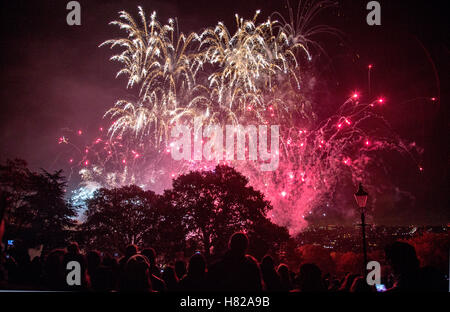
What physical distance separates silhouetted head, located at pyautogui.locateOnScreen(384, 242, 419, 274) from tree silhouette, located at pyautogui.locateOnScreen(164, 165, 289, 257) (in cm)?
1280

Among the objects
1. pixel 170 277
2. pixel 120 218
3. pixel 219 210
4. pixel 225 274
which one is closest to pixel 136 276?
pixel 225 274

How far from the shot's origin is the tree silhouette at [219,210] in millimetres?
17234

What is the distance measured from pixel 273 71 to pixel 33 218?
21.7m

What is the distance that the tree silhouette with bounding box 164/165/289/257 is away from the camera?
17234 millimetres

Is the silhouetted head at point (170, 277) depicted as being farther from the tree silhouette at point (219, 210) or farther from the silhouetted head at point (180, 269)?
the tree silhouette at point (219, 210)

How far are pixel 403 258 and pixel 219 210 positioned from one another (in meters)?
14.2

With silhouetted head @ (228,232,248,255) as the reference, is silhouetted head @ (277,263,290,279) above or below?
below

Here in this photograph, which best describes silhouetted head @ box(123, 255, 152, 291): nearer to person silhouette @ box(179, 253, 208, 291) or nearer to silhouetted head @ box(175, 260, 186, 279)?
person silhouette @ box(179, 253, 208, 291)

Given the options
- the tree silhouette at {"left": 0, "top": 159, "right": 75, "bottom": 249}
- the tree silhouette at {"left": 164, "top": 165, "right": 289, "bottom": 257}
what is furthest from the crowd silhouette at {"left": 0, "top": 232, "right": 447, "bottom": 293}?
the tree silhouette at {"left": 0, "top": 159, "right": 75, "bottom": 249}

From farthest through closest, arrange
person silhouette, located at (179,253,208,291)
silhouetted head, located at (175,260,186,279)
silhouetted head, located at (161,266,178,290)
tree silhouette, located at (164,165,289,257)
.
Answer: tree silhouette, located at (164,165,289,257)
silhouetted head, located at (175,260,186,279)
silhouetted head, located at (161,266,178,290)
person silhouette, located at (179,253,208,291)

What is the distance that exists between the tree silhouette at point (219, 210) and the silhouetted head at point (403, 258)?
42.0ft

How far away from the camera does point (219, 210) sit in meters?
18.0

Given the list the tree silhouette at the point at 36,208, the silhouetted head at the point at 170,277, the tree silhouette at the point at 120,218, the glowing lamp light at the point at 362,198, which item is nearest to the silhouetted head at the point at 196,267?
the silhouetted head at the point at 170,277
